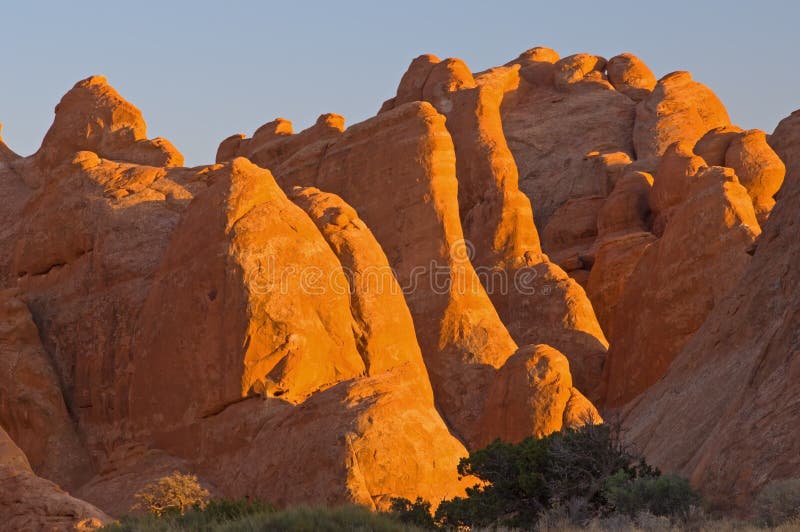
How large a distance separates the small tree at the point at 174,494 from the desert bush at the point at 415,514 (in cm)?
728

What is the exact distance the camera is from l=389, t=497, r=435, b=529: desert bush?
2411 cm

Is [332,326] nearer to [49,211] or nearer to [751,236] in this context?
[49,211]

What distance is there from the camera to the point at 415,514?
24594 mm

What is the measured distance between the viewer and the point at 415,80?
67562 millimetres

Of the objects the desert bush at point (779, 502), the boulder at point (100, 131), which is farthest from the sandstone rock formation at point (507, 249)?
the desert bush at point (779, 502)

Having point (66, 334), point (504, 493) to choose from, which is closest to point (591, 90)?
point (66, 334)

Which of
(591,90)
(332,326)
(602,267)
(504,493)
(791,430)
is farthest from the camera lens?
(591,90)

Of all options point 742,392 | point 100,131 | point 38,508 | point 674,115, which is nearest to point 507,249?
point 100,131

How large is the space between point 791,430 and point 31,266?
2919cm

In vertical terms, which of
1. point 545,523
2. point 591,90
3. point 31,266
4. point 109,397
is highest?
point 591,90

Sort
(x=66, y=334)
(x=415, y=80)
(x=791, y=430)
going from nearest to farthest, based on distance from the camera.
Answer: (x=791, y=430) < (x=66, y=334) < (x=415, y=80)

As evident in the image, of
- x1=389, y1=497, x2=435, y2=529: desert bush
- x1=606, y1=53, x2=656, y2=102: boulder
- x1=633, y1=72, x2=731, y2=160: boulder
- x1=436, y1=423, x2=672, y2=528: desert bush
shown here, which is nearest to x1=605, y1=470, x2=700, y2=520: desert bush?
x1=436, y1=423, x2=672, y2=528: desert bush

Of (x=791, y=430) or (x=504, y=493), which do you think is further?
(x=504, y=493)

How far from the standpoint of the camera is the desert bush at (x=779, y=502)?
58.5ft
